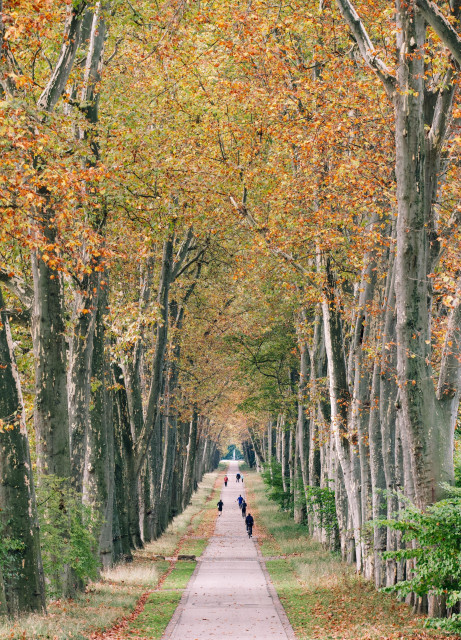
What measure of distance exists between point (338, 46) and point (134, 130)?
5.10 m

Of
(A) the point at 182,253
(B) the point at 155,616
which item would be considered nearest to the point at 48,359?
(B) the point at 155,616

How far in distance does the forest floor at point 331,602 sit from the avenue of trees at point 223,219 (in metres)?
0.57

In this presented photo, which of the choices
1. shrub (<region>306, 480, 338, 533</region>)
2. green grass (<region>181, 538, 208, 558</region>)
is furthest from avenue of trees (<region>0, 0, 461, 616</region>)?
green grass (<region>181, 538, 208, 558</region>)

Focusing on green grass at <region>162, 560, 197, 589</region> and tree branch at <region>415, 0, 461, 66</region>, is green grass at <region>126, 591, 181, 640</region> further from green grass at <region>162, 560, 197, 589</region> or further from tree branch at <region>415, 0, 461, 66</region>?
tree branch at <region>415, 0, 461, 66</region>

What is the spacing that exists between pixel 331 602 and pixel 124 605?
4350mm

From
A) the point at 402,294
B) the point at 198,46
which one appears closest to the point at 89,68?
the point at 198,46

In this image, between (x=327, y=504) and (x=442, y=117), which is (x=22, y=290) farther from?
(x=327, y=504)

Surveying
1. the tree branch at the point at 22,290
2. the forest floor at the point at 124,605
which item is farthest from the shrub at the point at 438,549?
the tree branch at the point at 22,290

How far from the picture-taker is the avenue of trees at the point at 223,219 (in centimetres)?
967

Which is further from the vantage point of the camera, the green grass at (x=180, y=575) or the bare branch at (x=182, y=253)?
the bare branch at (x=182, y=253)

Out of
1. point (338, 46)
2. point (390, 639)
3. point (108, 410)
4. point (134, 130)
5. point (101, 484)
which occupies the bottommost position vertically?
point (390, 639)

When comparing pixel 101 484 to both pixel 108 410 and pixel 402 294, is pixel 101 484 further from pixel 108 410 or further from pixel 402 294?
pixel 402 294

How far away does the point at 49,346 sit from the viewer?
12.3m

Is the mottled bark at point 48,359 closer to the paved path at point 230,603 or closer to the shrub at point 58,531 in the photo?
the shrub at point 58,531
